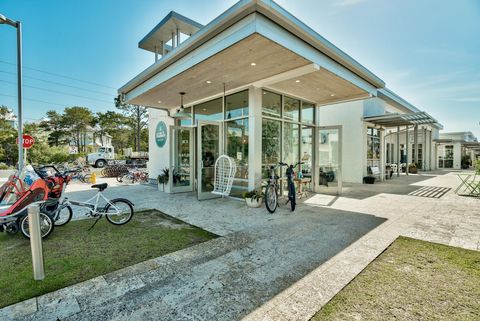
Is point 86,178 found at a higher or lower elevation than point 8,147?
lower

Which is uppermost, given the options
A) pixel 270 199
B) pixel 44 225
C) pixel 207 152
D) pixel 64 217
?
pixel 207 152

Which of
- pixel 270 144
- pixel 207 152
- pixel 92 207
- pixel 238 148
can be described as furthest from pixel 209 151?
pixel 92 207

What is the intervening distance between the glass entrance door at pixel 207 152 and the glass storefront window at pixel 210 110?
542 mm

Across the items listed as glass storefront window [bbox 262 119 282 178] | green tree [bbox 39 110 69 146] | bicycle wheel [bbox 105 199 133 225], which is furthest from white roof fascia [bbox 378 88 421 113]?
green tree [bbox 39 110 69 146]

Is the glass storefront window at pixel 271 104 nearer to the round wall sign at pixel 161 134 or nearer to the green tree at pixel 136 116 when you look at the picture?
the round wall sign at pixel 161 134

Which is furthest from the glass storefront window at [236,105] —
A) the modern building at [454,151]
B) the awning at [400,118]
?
the modern building at [454,151]

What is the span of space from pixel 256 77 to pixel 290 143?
259cm

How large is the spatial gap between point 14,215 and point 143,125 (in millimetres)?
27892

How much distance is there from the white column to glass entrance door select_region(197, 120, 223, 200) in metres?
1.29

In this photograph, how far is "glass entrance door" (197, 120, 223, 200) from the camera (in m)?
6.61

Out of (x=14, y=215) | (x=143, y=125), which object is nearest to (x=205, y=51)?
(x=14, y=215)

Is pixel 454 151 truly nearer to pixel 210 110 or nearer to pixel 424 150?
pixel 424 150

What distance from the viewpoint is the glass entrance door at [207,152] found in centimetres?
661

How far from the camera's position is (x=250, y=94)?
20.1 feet
